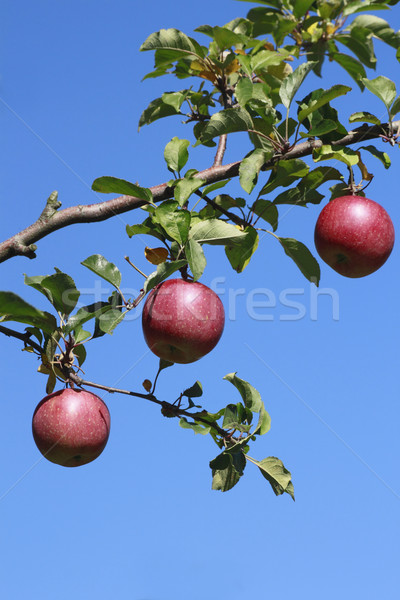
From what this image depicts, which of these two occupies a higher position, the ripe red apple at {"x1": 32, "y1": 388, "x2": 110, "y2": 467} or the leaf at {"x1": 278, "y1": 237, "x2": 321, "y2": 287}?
the leaf at {"x1": 278, "y1": 237, "x2": 321, "y2": 287}

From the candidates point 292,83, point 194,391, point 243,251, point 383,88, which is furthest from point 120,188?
point 383,88

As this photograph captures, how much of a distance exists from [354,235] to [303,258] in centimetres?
18

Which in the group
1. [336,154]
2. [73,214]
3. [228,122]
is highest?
[336,154]

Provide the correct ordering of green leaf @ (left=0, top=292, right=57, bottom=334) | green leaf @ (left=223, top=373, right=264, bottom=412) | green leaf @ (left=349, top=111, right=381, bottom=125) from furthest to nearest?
green leaf @ (left=223, top=373, right=264, bottom=412) → green leaf @ (left=349, top=111, right=381, bottom=125) → green leaf @ (left=0, top=292, right=57, bottom=334)

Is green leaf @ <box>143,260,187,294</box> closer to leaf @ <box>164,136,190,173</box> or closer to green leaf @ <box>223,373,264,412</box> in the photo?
leaf @ <box>164,136,190,173</box>

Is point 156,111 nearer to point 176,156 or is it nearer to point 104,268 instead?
point 176,156

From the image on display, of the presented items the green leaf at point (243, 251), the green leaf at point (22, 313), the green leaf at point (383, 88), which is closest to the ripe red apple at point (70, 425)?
the green leaf at point (22, 313)

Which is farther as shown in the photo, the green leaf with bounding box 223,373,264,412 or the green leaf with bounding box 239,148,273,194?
the green leaf with bounding box 223,373,264,412

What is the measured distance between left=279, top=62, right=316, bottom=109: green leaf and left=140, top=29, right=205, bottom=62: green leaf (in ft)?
1.33

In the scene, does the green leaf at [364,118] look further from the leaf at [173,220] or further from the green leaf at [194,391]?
the green leaf at [194,391]

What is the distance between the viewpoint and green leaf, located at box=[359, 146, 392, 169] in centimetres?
209

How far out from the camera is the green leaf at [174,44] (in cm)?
215

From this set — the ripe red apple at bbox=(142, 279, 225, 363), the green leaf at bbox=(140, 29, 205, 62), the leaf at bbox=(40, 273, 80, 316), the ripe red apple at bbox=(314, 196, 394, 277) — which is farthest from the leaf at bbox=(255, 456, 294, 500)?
the green leaf at bbox=(140, 29, 205, 62)

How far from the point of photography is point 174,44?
218 cm
